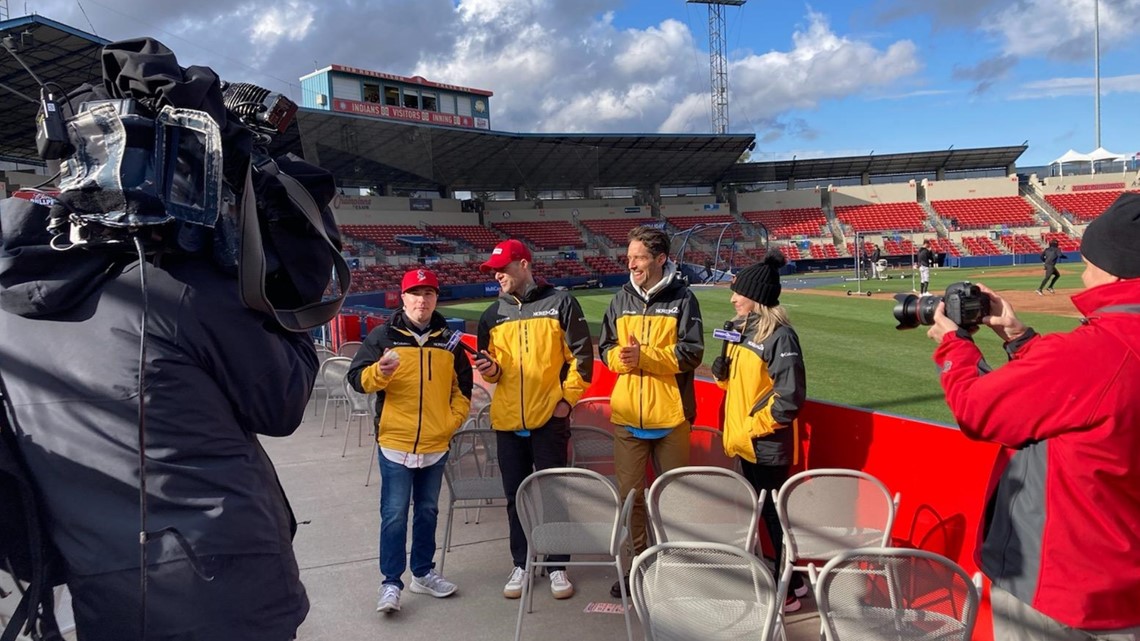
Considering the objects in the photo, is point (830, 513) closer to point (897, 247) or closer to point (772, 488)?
point (772, 488)

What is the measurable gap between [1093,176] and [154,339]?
236 feet

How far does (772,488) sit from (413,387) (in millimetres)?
2193

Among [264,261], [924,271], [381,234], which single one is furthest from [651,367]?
[381,234]

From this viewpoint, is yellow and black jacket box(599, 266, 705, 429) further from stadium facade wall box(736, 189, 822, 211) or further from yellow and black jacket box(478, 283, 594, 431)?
stadium facade wall box(736, 189, 822, 211)

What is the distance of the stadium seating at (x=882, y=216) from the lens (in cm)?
5175

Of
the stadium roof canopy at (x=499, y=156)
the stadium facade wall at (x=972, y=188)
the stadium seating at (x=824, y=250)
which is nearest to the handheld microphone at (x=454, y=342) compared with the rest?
the stadium roof canopy at (x=499, y=156)

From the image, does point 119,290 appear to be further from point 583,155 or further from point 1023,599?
point 583,155

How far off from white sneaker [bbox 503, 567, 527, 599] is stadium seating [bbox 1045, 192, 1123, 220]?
60.7 m

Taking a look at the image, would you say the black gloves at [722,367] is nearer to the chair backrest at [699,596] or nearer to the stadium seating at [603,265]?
the chair backrest at [699,596]

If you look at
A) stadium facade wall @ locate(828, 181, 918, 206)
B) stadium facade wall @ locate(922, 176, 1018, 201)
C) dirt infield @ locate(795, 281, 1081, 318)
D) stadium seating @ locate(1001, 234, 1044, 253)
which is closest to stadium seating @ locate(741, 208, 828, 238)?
stadium facade wall @ locate(828, 181, 918, 206)

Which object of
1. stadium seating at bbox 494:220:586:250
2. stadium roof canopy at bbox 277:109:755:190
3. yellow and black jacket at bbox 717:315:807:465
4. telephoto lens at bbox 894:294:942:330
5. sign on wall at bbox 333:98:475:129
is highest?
sign on wall at bbox 333:98:475:129

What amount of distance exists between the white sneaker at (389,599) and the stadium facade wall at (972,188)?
60083 mm

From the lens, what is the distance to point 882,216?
175 feet

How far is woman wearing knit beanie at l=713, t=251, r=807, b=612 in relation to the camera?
4.05 m
